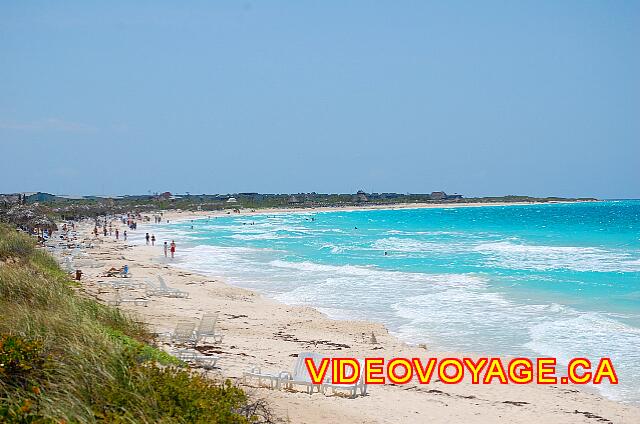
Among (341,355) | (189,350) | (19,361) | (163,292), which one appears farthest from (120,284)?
(19,361)

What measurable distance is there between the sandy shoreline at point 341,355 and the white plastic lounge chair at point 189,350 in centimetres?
30

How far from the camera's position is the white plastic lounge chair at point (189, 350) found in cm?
955

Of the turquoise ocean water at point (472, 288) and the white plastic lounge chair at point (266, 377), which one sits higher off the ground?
the white plastic lounge chair at point (266, 377)

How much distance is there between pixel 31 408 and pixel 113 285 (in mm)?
15751

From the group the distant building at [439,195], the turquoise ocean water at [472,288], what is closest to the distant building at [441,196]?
the distant building at [439,195]

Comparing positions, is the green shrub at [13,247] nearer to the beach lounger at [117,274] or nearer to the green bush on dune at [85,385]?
the beach lounger at [117,274]

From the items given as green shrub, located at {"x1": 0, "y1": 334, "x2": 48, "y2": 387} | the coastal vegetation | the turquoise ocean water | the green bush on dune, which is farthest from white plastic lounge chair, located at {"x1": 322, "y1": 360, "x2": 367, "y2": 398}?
the coastal vegetation

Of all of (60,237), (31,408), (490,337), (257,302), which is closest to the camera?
(31,408)

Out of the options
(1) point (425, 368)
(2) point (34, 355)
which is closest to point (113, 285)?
(1) point (425, 368)

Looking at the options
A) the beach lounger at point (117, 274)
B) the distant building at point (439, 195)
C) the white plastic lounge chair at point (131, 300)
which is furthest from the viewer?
the distant building at point (439, 195)

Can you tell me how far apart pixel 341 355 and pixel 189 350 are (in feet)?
9.85

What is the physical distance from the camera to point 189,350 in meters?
10.5

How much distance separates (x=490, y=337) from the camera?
13805 mm

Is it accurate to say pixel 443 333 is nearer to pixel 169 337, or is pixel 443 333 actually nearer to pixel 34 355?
pixel 169 337
